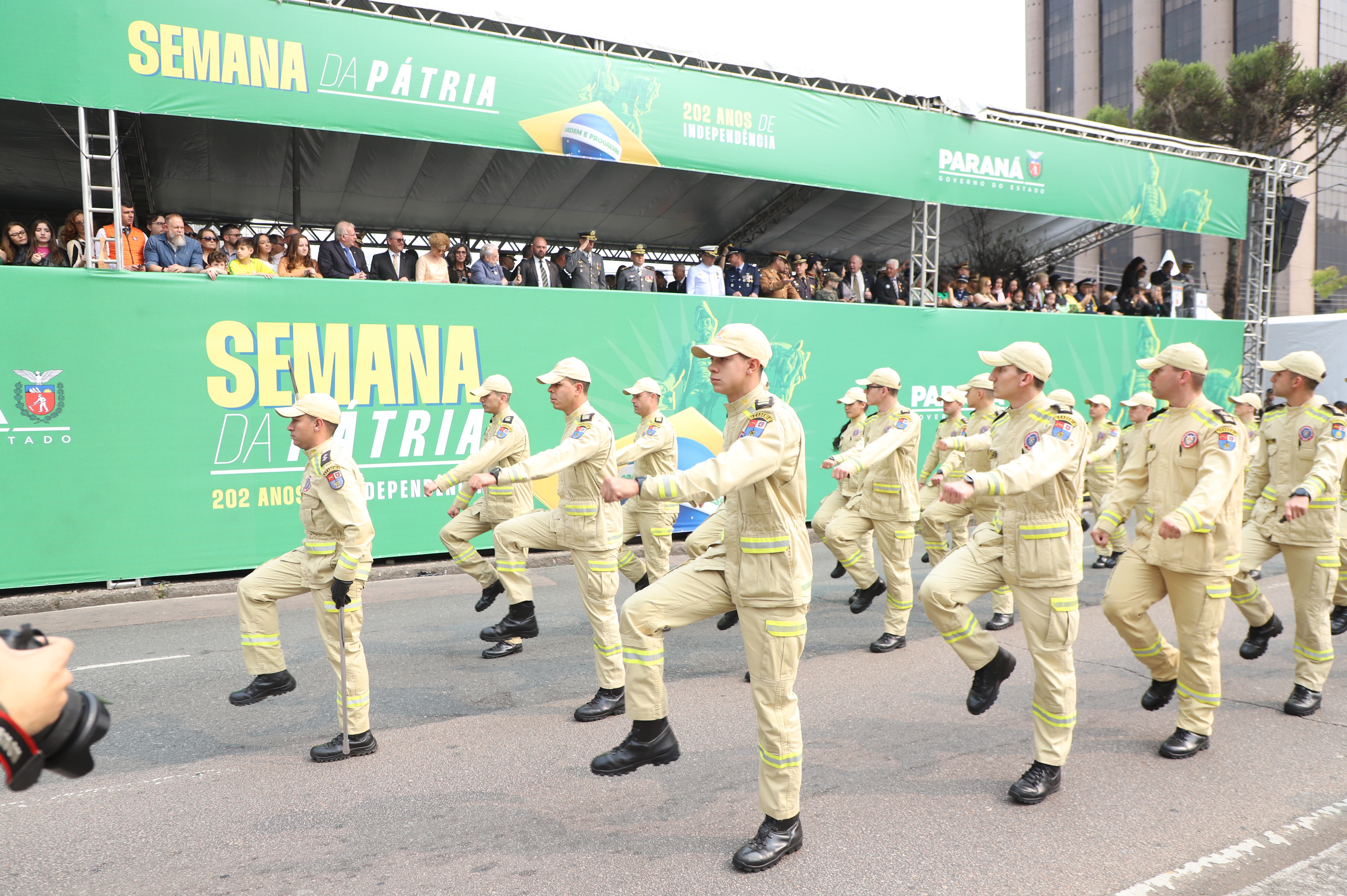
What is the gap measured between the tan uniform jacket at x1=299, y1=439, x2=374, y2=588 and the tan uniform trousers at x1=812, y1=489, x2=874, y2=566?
4.54 metres

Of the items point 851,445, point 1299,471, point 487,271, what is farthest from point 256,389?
point 1299,471

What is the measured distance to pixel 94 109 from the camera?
1009 centimetres

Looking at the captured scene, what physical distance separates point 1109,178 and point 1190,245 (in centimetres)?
3539

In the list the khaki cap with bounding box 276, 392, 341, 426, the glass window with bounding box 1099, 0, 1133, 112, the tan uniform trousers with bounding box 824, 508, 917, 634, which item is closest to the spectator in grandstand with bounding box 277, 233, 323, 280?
the khaki cap with bounding box 276, 392, 341, 426

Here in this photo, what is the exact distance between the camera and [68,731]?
1.76m

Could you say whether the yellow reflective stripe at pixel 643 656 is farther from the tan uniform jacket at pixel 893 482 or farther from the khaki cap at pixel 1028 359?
the tan uniform jacket at pixel 893 482

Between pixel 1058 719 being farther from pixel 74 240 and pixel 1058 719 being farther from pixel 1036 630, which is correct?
pixel 74 240

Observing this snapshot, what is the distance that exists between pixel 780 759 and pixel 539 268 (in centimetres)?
964

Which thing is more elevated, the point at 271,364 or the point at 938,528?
the point at 271,364

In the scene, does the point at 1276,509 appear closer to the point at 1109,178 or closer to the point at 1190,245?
the point at 1109,178

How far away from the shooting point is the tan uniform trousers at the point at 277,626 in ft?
17.0

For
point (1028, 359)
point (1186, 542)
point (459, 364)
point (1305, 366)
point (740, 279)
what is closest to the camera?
point (1028, 359)

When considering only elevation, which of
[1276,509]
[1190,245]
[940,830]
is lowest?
[940,830]

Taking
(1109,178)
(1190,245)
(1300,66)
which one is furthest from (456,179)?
(1190,245)
